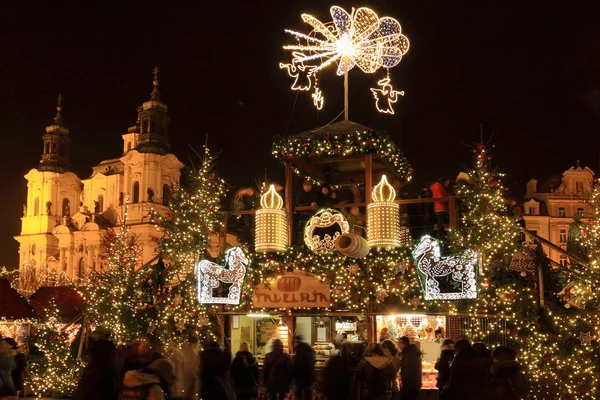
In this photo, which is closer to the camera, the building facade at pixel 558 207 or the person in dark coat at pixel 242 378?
the person in dark coat at pixel 242 378

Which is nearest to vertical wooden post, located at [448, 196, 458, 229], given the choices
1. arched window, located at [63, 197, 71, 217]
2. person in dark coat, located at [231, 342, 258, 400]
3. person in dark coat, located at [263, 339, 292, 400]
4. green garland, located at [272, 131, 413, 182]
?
green garland, located at [272, 131, 413, 182]

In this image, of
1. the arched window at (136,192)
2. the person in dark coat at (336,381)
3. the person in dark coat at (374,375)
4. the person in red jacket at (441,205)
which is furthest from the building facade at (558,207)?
the person in dark coat at (336,381)

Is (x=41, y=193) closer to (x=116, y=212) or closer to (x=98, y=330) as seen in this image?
(x=116, y=212)

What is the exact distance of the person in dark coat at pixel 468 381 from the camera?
659 centimetres

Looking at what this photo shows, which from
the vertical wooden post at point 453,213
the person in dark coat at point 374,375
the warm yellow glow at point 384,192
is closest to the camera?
the person in dark coat at point 374,375

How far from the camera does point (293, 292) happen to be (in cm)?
1519

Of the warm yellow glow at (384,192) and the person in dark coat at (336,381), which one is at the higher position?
the warm yellow glow at (384,192)

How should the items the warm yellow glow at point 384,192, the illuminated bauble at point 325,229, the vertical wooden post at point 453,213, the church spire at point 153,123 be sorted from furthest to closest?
the church spire at point 153,123
the illuminated bauble at point 325,229
the vertical wooden post at point 453,213
the warm yellow glow at point 384,192

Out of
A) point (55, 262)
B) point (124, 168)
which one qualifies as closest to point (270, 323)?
Answer: point (124, 168)

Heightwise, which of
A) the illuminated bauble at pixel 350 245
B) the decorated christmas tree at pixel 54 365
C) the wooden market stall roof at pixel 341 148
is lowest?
the decorated christmas tree at pixel 54 365

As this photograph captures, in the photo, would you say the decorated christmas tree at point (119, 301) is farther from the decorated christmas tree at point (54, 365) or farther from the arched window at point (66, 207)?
the arched window at point (66, 207)

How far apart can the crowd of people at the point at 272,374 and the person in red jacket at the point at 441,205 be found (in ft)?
11.0

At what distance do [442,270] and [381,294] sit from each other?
144 centimetres

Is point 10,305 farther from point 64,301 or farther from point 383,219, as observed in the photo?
point 383,219
